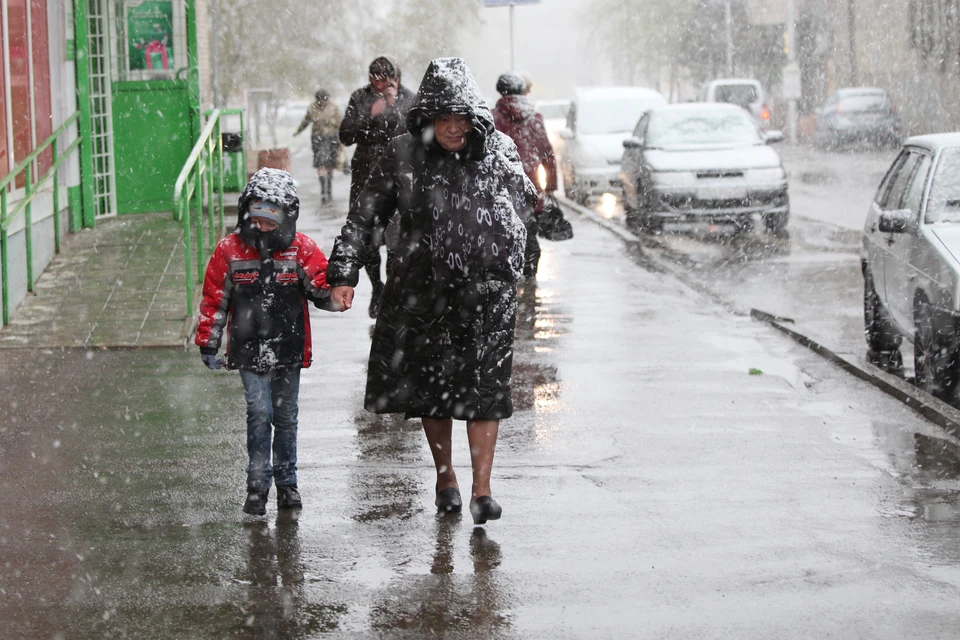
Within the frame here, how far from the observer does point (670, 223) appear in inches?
652

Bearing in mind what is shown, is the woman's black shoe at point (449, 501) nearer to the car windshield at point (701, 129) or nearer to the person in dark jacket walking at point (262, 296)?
the person in dark jacket walking at point (262, 296)

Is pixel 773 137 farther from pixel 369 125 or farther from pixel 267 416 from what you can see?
pixel 267 416

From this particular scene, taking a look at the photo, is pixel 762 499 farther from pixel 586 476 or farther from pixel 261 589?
pixel 261 589

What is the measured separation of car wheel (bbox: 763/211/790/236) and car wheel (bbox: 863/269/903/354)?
7164mm

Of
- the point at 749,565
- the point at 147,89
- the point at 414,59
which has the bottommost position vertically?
the point at 749,565

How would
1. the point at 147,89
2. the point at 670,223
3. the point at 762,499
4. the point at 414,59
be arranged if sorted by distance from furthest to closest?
the point at 414,59, the point at 670,223, the point at 147,89, the point at 762,499

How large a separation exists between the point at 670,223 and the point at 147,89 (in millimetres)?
6337

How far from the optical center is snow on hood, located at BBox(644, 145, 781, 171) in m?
16.5

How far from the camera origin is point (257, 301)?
5473mm

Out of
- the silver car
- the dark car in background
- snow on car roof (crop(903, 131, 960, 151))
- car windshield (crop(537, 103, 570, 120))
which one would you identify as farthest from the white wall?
snow on car roof (crop(903, 131, 960, 151))

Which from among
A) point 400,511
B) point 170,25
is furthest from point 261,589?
point 170,25

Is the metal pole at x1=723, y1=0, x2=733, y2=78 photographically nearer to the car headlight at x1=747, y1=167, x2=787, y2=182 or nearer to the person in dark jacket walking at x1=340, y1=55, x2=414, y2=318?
the car headlight at x1=747, y1=167, x2=787, y2=182

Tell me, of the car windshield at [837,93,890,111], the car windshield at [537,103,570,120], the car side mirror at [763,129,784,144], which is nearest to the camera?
the car side mirror at [763,129,784,144]

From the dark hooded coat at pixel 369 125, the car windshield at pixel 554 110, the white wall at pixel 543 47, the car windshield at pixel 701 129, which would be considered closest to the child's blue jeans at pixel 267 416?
the dark hooded coat at pixel 369 125
